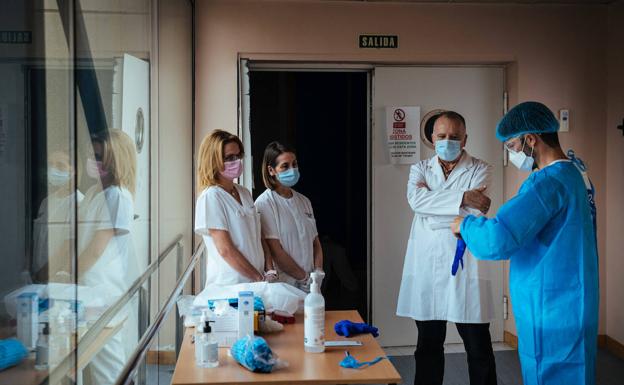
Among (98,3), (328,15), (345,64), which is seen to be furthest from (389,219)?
(98,3)

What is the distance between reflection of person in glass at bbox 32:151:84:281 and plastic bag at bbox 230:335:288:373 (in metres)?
0.68

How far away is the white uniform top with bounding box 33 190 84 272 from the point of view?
5.03ft

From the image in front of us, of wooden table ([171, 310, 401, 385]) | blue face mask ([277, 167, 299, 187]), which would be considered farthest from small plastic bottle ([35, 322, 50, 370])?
blue face mask ([277, 167, 299, 187])

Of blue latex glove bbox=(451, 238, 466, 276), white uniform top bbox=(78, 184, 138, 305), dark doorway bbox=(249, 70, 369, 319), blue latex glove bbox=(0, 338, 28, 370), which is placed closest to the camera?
blue latex glove bbox=(0, 338, 28, 370)

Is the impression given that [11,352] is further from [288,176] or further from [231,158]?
[288,176]

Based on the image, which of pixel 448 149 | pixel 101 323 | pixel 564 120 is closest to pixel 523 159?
pixel 448 149

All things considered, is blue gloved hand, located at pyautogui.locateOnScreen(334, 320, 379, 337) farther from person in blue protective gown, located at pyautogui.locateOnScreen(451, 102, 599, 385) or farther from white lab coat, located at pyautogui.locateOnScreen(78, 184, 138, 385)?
white lab coat, located at pyautogui.locateOnScreen(78, 184, 138, 385)

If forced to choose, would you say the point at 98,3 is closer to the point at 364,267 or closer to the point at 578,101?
the point at 364,267

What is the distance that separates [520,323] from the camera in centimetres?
274

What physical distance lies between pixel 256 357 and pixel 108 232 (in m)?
0.69

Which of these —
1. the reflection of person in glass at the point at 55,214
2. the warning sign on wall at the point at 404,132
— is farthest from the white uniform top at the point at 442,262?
the reflection of person in glass at the point at 55,214

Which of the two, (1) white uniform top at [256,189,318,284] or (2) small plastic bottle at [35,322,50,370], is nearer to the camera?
(2) small plastic bottle at [35,322,50,370]

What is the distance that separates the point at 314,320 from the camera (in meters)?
2.31

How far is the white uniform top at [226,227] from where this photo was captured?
3.09 m
